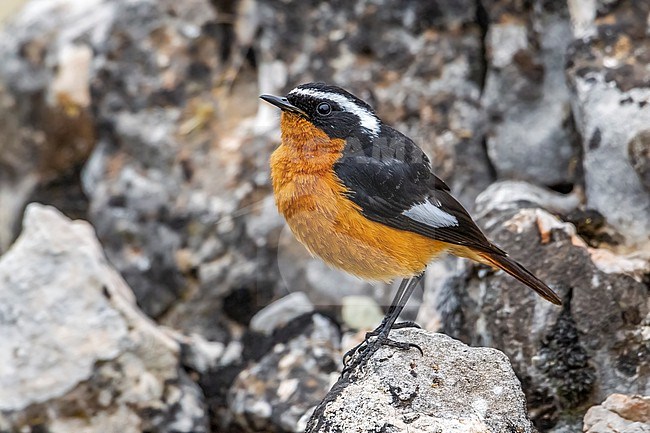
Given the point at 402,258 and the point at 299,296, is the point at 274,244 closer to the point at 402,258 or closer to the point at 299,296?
the point at 299,296

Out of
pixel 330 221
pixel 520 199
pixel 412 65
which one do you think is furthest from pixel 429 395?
pixel 412 65

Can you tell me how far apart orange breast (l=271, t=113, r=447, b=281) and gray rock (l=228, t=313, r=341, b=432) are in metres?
1.07

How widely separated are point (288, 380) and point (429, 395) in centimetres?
188

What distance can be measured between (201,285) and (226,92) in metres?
1.75

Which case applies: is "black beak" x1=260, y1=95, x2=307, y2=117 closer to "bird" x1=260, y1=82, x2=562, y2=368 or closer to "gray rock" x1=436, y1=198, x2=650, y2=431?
"bird" x1=260, y1=82, x2=562, y2=368

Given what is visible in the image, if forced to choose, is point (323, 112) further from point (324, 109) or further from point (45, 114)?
point (45, 114)

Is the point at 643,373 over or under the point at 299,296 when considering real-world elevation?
over

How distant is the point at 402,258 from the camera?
525 cm

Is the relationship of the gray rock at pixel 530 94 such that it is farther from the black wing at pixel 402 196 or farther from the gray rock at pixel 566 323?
the black wing at pixel 402 196

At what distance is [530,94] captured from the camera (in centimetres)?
709

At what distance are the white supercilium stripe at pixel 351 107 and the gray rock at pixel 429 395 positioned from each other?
Answer: 139 centimetres

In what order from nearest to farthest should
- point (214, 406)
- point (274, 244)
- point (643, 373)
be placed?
point (643, 373) → point (214, 406) → point (274, 244)

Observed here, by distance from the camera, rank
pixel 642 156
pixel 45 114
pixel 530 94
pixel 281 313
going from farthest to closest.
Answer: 1. pixel 45 114
2. pixel 530 94
3. pixel 281 313
4. pixel 642 156

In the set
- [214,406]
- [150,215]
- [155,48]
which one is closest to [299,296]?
[214,406]
